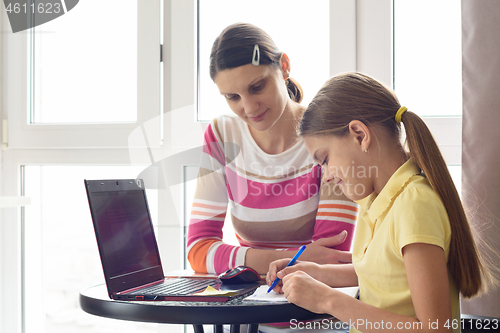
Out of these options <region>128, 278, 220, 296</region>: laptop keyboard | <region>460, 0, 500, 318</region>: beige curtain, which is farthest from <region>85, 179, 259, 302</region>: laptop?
<region>460, 0, 500, 318</region>: beige curtain

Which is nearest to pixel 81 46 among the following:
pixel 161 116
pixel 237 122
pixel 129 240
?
pixel 161 116

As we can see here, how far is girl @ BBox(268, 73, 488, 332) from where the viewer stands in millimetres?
796

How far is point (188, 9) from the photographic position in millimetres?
1771

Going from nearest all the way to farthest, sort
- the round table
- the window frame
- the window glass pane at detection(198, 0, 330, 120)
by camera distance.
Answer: the round table → the window glass pane at detection(198, 0, 330, 120) → the window frame

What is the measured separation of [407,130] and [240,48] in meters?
0.57

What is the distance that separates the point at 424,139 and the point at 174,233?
1165 millimetres

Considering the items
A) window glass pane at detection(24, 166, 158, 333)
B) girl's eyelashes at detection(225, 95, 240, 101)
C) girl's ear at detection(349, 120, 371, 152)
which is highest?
girl's eyelashes at detection(225, 95, 240, 101)

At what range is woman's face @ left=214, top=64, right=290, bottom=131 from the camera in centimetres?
130

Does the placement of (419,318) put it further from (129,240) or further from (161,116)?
(161,116)

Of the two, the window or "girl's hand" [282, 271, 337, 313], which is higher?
the window

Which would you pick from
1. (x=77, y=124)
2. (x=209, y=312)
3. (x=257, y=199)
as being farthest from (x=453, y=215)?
(x=77, y=124)

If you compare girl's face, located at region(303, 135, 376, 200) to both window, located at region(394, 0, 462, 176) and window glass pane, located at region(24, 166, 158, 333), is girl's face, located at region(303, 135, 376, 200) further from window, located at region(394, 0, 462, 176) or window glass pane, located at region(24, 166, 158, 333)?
window glass pane, located at region(24, 166, 158, 333)

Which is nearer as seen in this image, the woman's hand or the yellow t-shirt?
the yellow t-shirt

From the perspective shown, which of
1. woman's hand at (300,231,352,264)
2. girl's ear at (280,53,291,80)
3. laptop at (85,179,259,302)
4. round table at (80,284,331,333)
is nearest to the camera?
round table at (80,284,331,333)
